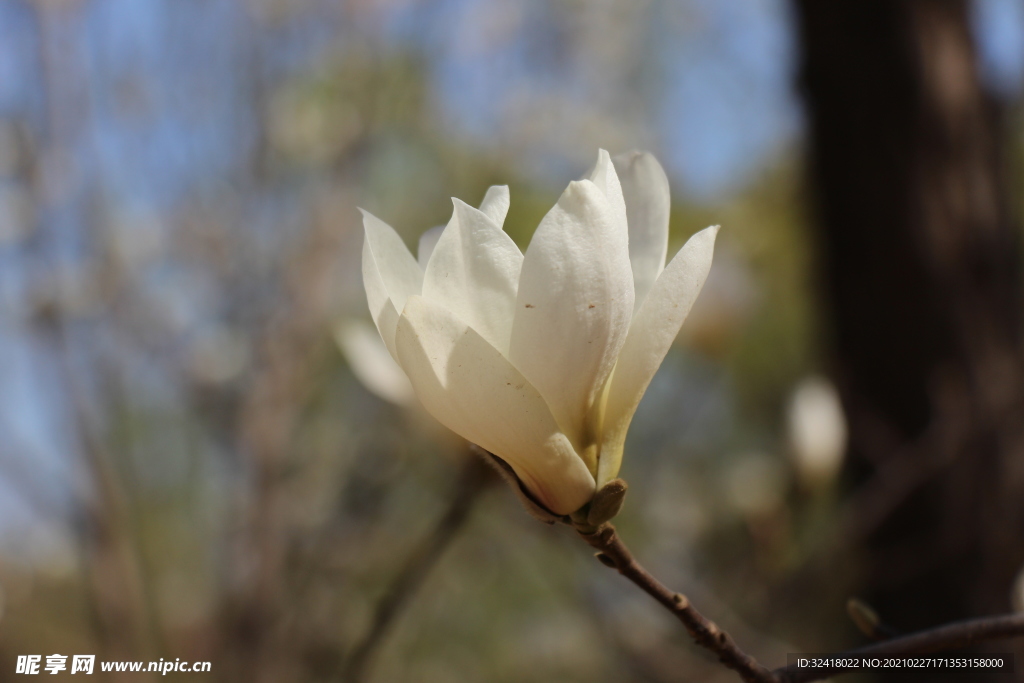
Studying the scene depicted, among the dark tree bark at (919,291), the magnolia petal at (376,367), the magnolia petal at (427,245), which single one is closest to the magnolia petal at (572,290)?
the magnolia petal at (427,245)

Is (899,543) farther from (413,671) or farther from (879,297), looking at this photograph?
(413,671)

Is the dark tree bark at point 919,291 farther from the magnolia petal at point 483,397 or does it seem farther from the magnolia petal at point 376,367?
the magnolia petal at point 483,397

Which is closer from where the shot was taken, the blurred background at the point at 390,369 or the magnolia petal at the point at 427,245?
the magnolia petal at the point at 427,245

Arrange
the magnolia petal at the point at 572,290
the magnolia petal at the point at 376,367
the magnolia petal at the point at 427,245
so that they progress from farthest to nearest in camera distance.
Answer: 1. the magnolia petal at the point at 376,367
2. the magnolia petal at the point at 427,245
3. the magnolia petal at the point at 572,290

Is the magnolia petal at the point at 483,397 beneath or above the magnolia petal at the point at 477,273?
beneath

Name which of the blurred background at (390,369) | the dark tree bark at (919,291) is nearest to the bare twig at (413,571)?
the blurred background at (390,369)

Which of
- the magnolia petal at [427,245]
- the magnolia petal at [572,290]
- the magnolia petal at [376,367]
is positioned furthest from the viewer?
the magnolia petal at [376,367]

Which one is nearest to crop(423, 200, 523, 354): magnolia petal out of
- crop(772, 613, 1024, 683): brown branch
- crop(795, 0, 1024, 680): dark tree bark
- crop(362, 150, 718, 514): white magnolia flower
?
crop(362, 150, 718, 514): white magnolia flower

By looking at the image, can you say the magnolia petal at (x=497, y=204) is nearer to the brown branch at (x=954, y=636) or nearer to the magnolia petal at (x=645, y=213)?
the magnolia petal at (x=645, y=213)

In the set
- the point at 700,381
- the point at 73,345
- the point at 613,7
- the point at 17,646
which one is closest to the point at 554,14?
the point at 613,7
